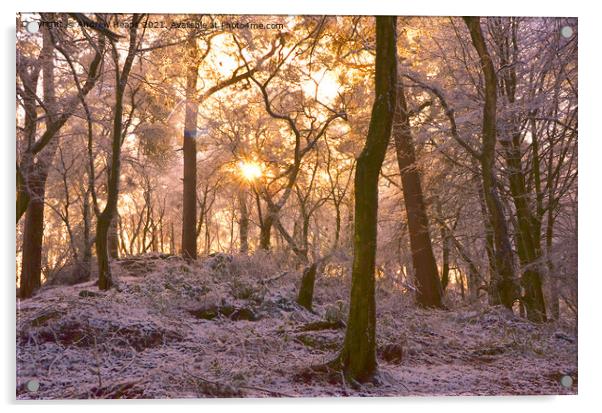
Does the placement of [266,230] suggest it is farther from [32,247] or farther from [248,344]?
[32,247]

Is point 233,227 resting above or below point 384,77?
below

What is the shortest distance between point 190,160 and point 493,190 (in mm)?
3342

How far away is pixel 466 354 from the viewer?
484 cm

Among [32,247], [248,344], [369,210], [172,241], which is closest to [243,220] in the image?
[172,241]

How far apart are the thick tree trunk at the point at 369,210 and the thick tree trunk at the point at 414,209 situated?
2.14 meters

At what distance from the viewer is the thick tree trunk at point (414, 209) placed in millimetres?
6254

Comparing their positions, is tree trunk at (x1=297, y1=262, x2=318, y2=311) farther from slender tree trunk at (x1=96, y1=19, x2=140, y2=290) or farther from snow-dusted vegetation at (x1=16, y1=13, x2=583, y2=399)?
slender tree trunk at (x1=96, y1=19, x2=140, y2=290)

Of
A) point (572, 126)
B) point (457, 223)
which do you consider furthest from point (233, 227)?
point (572, 126)

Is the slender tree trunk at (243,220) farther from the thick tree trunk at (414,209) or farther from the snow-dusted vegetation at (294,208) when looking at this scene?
the thick tree trunk at (414,209)

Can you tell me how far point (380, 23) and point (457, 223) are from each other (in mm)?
2887

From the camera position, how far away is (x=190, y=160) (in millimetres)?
5957

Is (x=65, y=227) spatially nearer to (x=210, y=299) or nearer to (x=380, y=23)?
(x=210, y=299)

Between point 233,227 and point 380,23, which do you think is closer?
point 380,23
